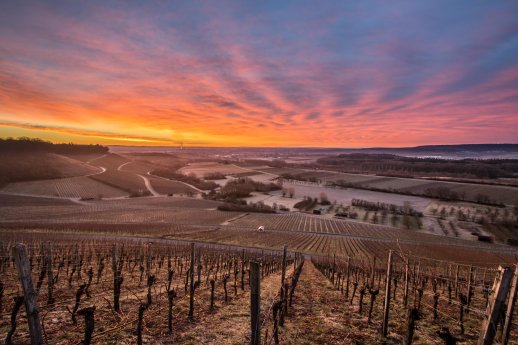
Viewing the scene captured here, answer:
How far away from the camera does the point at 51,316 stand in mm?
10125

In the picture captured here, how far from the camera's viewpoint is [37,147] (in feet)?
485

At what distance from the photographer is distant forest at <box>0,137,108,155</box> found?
134 meters

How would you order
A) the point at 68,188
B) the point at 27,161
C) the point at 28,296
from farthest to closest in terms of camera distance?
1. the point at 27,161
2. the point at 68,188
3. the point at 28,296

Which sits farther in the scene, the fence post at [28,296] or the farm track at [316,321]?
the farm track at [316,321]

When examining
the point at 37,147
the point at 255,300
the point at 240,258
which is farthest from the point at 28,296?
the point at 37,147

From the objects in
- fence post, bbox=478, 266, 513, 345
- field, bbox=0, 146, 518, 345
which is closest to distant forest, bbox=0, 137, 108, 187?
field, bbox=0, 146, 518, 345

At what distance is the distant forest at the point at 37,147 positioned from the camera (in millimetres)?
134125

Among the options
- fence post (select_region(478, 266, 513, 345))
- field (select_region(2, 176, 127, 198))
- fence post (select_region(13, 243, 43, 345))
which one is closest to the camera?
fence post (select_region(13, 243, 43, 345))

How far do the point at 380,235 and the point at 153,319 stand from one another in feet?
220

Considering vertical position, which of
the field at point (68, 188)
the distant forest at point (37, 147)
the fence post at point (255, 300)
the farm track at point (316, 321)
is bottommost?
the field at point (68, 188)

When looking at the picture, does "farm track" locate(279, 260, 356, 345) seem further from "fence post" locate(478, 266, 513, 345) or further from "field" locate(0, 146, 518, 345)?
"fence post" locate(478, 266, 513, 345)

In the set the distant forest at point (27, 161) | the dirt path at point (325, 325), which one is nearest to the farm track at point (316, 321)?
the dirt path at point (325, 325)

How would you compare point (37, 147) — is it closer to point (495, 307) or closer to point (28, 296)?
point (28, 296)

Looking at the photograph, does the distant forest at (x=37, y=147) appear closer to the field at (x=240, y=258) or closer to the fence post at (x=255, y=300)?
the field at (x=240, y=258)
